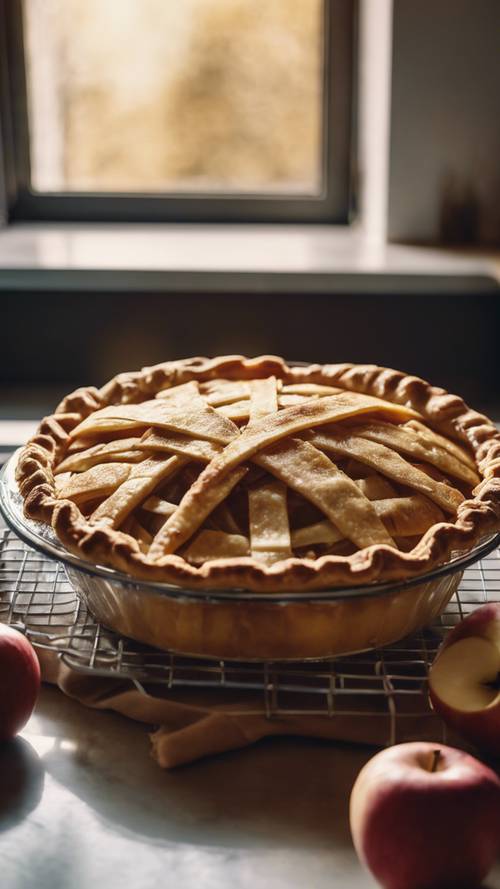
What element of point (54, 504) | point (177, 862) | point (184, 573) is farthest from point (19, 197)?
point (177, 862)

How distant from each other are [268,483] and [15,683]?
347mm

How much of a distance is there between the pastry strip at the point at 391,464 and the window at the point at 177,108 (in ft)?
4.99

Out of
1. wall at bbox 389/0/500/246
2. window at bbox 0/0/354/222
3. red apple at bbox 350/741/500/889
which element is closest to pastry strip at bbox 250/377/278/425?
red apple at bbox 350/741/500/889

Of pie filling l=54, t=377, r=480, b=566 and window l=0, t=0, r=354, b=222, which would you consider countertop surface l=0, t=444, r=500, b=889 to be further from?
window l=0, t=0, r=354, b=222

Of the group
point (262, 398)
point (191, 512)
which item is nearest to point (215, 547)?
point (191, 512)

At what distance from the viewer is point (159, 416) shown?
3.89 ft

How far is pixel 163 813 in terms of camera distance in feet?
2.68

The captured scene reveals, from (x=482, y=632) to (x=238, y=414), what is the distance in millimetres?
416

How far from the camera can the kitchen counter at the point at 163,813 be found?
2.47 feet

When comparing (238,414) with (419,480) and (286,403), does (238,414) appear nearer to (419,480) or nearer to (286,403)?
(286,403)

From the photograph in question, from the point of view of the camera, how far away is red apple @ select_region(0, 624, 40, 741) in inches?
35.1

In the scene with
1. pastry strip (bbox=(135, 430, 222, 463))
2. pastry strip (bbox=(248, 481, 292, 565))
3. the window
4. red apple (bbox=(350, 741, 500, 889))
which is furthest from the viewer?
the window

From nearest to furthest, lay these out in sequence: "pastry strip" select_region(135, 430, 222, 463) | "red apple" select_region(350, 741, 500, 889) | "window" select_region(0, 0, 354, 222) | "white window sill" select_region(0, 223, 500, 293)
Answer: "red apple" select_region(350, 741, 500, 889) < "pastry strip" select_region(135, 430, 222, 463) < "white window sill" select_region(0, 223, 500, 293) < "window" select_region(0, 0, 354, 222)

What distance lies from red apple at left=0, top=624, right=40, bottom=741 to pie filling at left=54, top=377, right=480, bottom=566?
149mm
